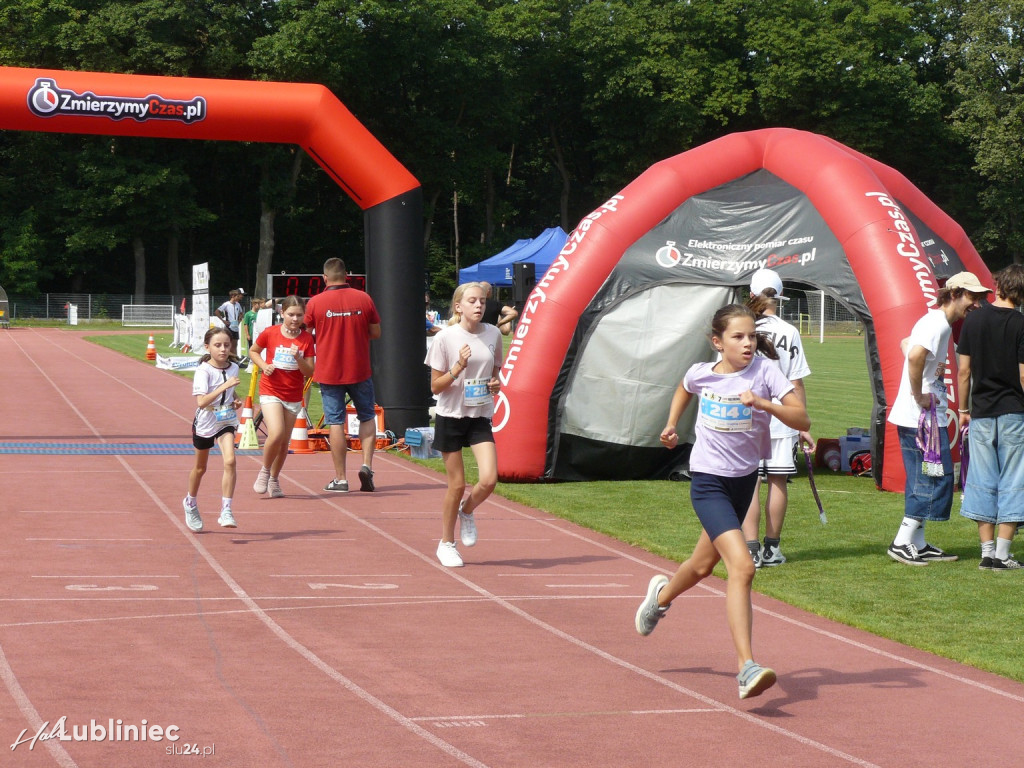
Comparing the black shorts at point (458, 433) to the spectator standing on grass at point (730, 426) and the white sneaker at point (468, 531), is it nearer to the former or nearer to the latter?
the white sneaker at point (468, 531)

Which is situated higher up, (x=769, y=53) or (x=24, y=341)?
(x=769, y=53)

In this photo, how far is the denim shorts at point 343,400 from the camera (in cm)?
1263

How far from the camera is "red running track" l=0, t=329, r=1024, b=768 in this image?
5199 millimetres

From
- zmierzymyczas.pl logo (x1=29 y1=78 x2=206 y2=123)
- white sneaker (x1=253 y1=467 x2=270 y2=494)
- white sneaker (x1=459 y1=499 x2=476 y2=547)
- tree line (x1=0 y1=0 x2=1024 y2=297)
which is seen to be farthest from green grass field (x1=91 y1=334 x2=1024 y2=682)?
tree line (x1=0 y1=0 x2=1024 y2=297)

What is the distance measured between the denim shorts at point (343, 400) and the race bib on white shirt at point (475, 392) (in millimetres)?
3722

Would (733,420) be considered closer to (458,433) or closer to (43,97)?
(458,433)

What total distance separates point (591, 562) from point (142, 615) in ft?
11.1

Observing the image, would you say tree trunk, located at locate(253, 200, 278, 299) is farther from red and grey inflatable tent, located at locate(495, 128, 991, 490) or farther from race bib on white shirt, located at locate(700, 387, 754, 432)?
race bib on white shirt, located at locate(700, 387, 754, 432)

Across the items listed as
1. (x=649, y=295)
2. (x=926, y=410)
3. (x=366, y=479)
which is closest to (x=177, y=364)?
(x=366, y=479)

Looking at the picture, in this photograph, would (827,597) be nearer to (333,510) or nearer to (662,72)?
A: (333,510)

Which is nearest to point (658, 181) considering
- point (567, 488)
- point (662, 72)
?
point (567, 488)

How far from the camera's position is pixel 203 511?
1138 cm

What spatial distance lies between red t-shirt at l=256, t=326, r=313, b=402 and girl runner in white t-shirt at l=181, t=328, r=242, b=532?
1.35 metres

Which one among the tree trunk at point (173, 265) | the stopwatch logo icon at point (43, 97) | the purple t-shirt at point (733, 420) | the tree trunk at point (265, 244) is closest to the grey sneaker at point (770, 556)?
the purple t-shirt at point (733, 420)
